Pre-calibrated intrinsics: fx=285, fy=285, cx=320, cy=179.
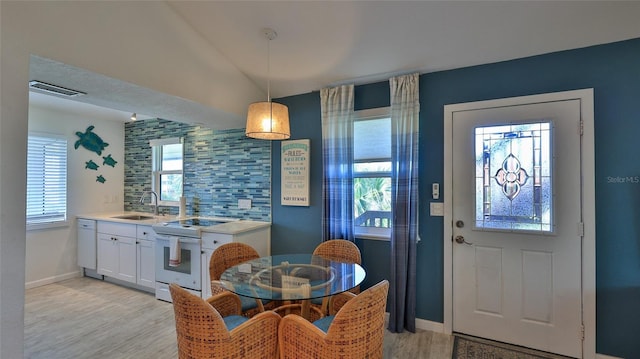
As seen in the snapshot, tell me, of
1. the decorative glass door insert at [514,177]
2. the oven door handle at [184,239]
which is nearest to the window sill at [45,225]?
the oven door handle at [184,239]

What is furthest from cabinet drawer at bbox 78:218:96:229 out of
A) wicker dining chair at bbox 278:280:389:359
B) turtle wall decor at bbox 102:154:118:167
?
wicker dining chair at bbox 278:280:389:359

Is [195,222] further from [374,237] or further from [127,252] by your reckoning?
[374,237]

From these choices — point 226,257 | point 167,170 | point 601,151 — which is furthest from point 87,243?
point 601,151

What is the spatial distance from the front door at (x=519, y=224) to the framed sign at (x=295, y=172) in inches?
59.8

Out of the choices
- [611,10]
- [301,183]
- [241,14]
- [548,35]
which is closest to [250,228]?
[301,183]

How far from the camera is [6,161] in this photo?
161 cm

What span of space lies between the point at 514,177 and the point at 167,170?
176 inches

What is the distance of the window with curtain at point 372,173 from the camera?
9.48 ft

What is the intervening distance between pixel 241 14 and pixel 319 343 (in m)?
2.40

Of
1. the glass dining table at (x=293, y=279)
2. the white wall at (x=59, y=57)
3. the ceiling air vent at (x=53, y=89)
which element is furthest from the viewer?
the ceiling air vent at (x=53, y=89)

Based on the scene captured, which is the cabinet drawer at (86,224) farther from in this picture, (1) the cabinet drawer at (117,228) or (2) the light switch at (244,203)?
(2) the light switch at (244,203)

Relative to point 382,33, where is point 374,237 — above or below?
Result: below

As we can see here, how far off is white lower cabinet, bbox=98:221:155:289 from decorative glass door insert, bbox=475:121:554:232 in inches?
147

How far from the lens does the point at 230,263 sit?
2.41 meters
